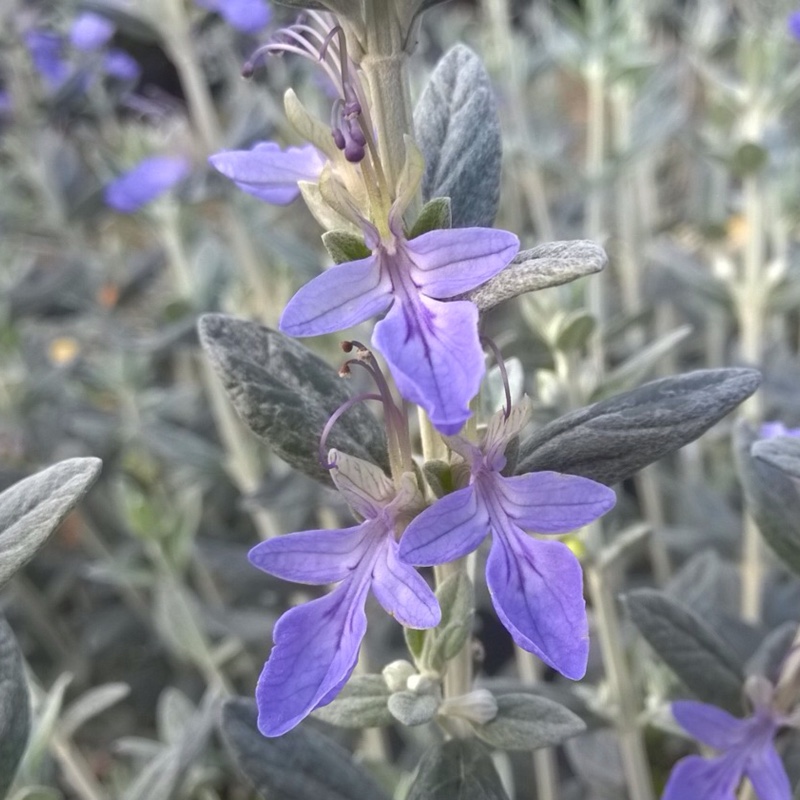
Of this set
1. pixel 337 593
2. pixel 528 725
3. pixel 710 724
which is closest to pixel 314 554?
pixel 337 593

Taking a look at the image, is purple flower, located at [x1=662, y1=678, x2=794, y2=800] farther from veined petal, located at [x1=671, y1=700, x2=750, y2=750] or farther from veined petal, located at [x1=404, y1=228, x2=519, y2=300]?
veined petal, located at [x1=404, y1=228, x2=519, y2=300]

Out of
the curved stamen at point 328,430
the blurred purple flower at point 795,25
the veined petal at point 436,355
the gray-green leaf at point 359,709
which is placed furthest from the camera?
the blurred purple flower at point 795,25

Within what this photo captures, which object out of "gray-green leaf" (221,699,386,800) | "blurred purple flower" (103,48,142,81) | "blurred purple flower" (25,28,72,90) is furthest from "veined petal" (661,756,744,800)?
"blurred purple flower" (103,48,142,81)

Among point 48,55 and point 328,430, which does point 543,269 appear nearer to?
point 328,430

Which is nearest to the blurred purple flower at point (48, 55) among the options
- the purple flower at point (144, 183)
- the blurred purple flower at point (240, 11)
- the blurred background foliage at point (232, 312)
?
the blurred background foliage at point (232, 312)

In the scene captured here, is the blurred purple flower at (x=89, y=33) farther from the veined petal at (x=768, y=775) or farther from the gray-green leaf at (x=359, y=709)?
the veined petal at (x=768, y=775)

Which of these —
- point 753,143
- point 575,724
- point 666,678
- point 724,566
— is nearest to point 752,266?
point 753,143
